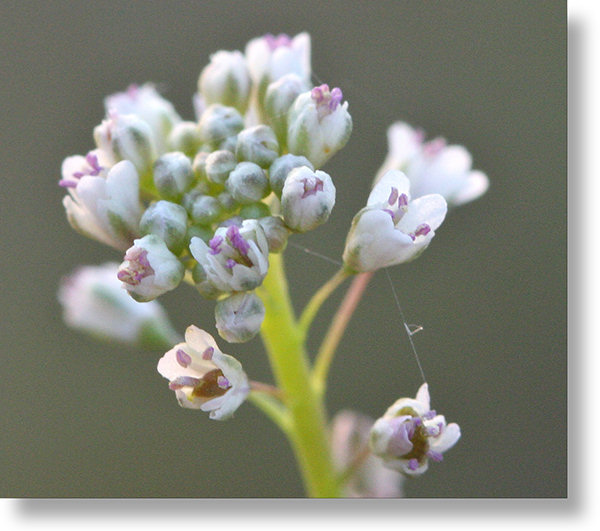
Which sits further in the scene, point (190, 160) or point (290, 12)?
point (290, 12)

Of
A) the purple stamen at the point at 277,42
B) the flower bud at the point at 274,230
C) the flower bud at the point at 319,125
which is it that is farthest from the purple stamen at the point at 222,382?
the purple stamen at the point at 277,42

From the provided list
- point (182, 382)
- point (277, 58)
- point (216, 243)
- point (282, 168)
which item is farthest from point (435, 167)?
point (182, 382)

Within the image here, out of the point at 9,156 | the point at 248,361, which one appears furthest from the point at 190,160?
the point at 248,361

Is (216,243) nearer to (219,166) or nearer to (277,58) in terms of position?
(219,166)

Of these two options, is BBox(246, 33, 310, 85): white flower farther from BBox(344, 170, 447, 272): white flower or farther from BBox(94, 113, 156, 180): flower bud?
BBox(344, 170, 447, 272): white flower

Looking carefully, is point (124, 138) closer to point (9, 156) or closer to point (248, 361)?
point (9, 156)

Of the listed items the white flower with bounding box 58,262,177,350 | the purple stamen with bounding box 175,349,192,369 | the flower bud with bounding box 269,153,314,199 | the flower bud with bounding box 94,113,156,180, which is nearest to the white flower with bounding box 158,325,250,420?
the purple stamen with bounding box 175,349,192,369
